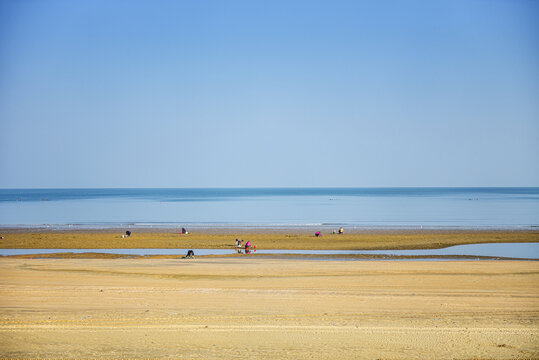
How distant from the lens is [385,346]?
950 cm

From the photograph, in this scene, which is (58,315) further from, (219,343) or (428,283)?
(428,283)

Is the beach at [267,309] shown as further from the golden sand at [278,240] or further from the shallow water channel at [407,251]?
the golden sand at [278,240]

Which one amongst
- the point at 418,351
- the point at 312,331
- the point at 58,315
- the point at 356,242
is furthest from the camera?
the point at 356,242

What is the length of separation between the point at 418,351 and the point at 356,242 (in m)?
28.4

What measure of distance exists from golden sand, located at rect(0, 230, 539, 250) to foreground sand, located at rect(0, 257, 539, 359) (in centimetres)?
1277

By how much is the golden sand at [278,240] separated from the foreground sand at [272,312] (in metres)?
12.8

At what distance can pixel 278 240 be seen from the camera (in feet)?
127

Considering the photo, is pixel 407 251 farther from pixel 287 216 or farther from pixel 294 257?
pixel 287 216

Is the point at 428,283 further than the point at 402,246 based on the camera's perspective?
No

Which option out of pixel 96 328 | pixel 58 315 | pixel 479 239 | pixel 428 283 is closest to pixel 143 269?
pixel 58 315

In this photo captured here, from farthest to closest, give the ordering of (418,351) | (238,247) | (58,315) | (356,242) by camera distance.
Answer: (356,242)
(238,247)
(58,315)
(418,351)

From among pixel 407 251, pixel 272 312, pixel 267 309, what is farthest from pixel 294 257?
pixel 272 312

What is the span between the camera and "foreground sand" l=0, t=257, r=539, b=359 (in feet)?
30.8

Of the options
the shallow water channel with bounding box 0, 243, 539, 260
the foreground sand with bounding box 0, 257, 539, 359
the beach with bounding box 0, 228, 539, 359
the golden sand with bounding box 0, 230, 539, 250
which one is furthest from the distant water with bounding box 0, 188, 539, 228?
the foreground sand with bounding box 0, 257, 539, 359
